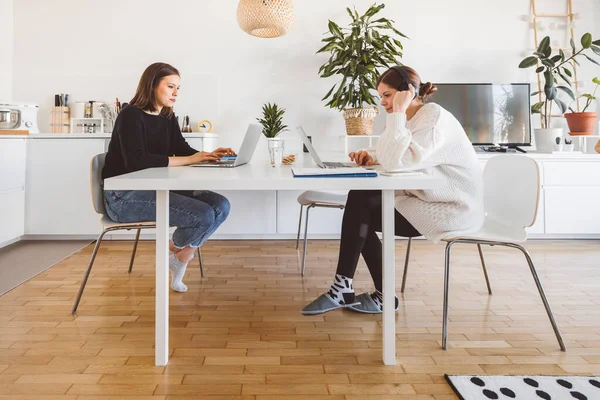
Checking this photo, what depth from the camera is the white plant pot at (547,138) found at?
146 inches

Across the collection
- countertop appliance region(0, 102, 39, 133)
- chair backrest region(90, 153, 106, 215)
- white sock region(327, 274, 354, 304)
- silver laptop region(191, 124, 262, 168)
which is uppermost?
countertop appliance region(0, 102, 39, 133)

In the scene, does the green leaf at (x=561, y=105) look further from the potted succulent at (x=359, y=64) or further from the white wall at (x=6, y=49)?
the white wall at (x=6, y=49)

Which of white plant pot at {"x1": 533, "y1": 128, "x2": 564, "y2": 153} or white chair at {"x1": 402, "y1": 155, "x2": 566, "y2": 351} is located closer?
white chair at {"x1": 402, "y1": 155, "x2": 566, "y2": 351}

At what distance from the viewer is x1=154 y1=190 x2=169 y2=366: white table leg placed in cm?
143

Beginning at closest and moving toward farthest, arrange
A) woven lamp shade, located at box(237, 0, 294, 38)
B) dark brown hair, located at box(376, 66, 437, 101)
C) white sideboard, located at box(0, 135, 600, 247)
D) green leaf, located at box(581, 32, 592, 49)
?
dark brown hair, located at box(376, 66, 437, 101) < woven lamp shade, located at box(237, 0, 294, 38) < white sideboard, located at box(0, 135, 600, 247) < green leaf, located at box(581, 32, 592, 49)

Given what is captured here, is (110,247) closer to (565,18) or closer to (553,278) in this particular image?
(553,278)

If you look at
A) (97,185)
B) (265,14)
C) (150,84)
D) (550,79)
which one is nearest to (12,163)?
(97,185)

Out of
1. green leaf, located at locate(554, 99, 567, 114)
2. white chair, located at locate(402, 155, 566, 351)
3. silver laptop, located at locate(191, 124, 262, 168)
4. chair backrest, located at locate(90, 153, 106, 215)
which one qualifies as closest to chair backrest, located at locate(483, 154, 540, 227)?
white chair, located at locate(402, 155, 566, 351)

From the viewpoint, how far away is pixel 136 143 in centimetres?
198

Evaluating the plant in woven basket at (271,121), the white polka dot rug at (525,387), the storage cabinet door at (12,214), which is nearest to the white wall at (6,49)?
the storage cabinet door at (12,214)

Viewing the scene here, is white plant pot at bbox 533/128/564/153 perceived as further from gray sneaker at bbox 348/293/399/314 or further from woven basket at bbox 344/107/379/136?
gray sneaker at bbox 348/293/399/314

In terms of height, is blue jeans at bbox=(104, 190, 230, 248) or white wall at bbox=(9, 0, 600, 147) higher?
white wall at bbox=(9, 0, 600, 147)

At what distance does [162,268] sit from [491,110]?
129 inches

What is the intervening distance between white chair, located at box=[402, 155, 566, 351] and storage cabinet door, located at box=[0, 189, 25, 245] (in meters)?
3.16
